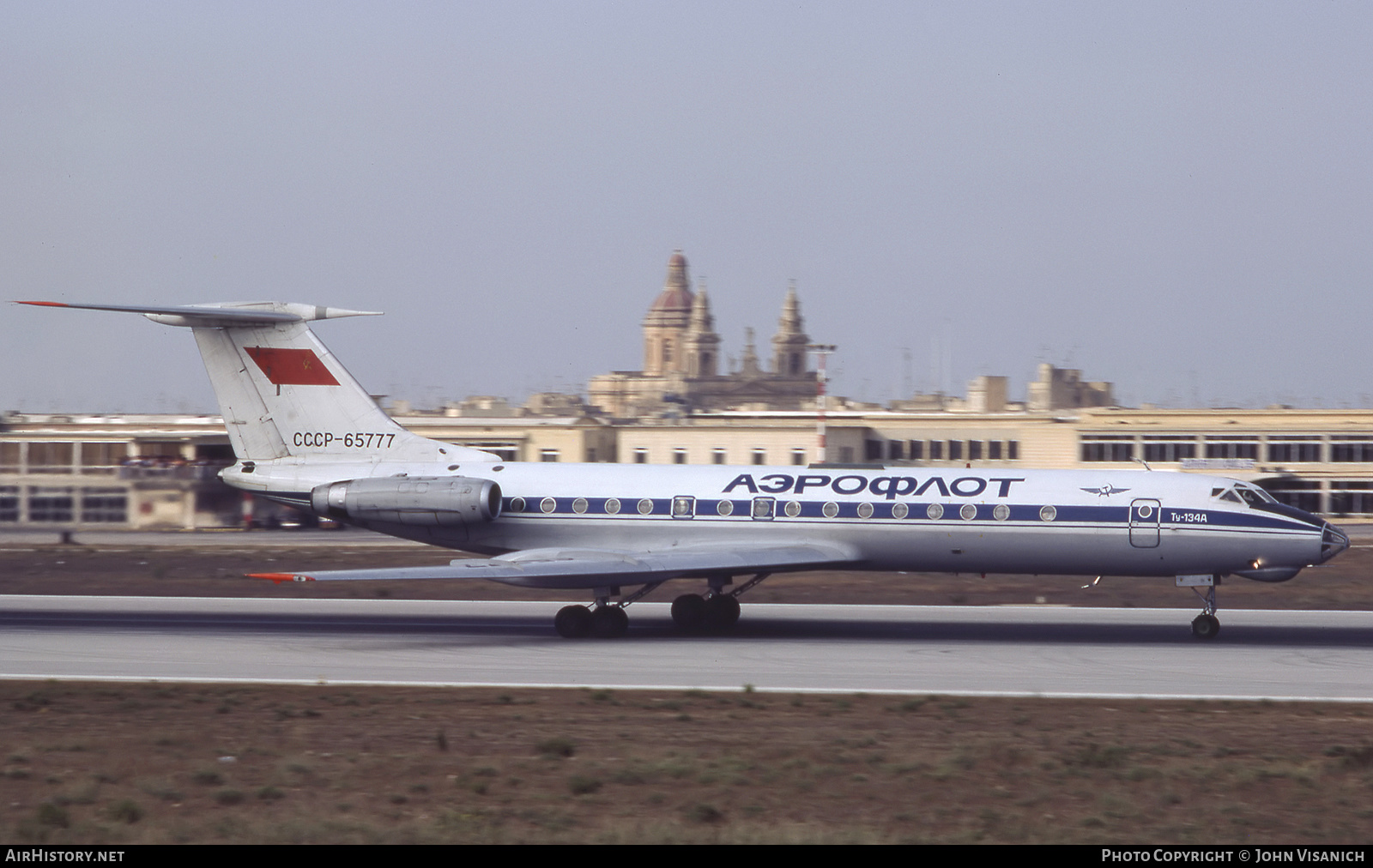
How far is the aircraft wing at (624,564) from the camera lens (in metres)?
23.7

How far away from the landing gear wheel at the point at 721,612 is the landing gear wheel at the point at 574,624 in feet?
7.54

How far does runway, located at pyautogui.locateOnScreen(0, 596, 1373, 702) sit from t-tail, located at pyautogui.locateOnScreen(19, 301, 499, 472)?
11.0 ft

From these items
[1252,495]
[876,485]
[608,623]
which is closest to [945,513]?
[876,485]

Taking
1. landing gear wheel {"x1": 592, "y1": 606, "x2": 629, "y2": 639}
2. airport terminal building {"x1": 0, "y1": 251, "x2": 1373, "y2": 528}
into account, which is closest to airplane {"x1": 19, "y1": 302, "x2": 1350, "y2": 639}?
landing gear wheel {"x1": 592, "y1": 606, "x2": 629, "y2": 639}

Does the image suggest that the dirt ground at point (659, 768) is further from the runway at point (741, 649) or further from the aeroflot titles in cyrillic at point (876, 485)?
the aeroflot titles in cyrillic at point (876, 485)

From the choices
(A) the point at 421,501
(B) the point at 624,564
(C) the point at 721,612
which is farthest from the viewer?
(C) the point at 721,612

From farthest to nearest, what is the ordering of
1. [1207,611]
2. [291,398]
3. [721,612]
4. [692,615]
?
[291,398], [721,612], [692,615], [1207,611]

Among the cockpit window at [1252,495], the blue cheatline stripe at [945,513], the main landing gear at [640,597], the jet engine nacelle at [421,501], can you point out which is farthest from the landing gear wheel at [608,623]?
the cockpit window at [1252,495]

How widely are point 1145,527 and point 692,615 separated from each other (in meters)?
8.23

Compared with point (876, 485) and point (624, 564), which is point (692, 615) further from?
point (876, 485)

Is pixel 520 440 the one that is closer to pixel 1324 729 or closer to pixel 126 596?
pixel 126 596

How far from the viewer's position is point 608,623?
25172 millimetres

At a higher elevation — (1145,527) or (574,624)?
(1145,527)
